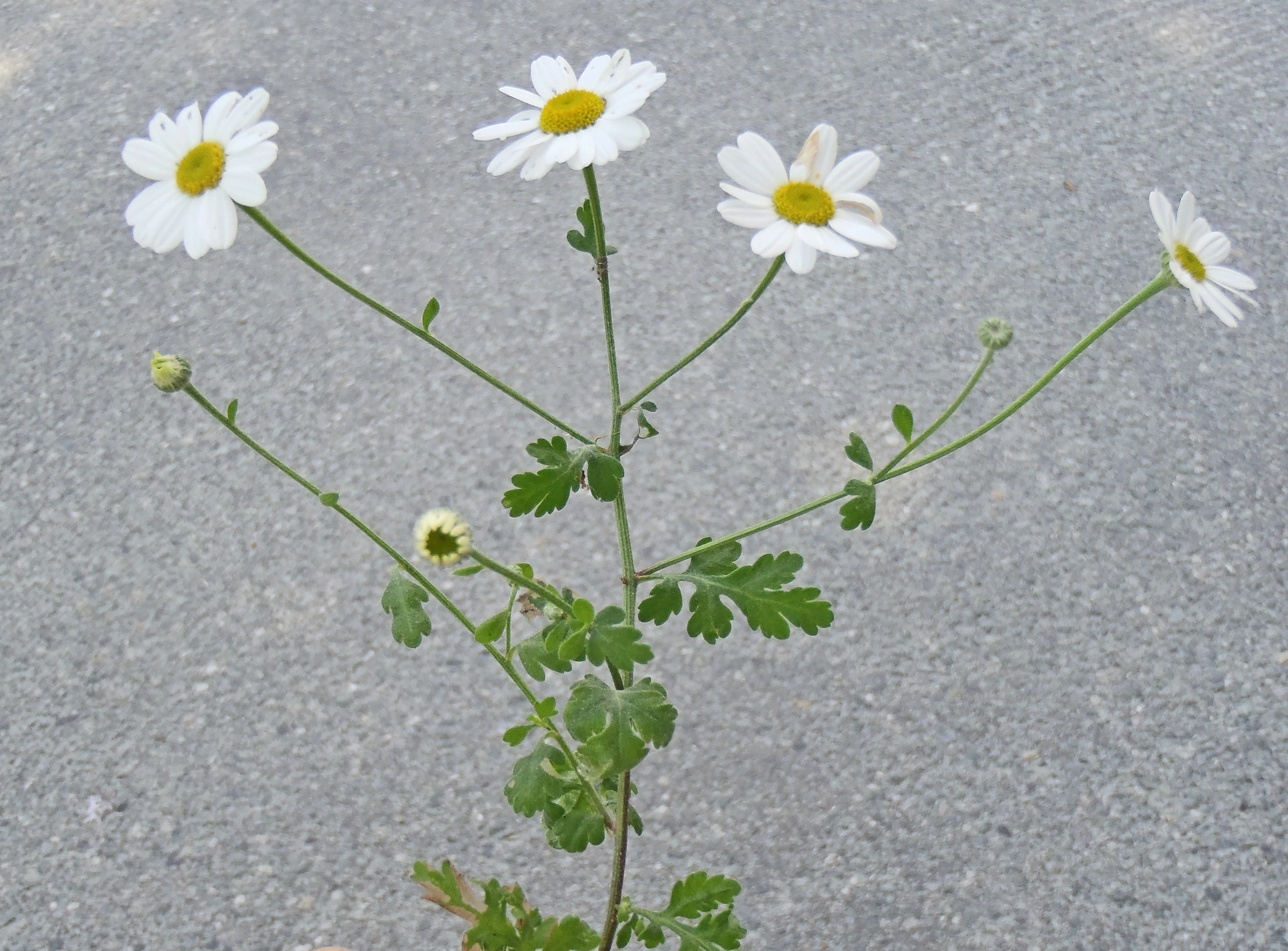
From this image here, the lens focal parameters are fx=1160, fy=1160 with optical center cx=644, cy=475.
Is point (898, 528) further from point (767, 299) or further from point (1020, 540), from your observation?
point (767, 299)

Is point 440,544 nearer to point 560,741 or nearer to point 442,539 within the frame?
point 442,539

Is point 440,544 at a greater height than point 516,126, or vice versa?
point 516,126

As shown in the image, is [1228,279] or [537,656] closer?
[1228,279]

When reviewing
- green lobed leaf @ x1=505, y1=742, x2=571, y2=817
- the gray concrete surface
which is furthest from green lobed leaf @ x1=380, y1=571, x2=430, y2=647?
the gray concrete surface

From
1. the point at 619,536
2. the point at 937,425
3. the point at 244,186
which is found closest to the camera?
the point at 244,186

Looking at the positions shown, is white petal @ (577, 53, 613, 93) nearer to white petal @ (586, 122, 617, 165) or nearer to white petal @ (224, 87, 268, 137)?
white petal @ (586, 122, 617, 165)

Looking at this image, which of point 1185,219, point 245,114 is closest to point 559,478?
point 245,114
